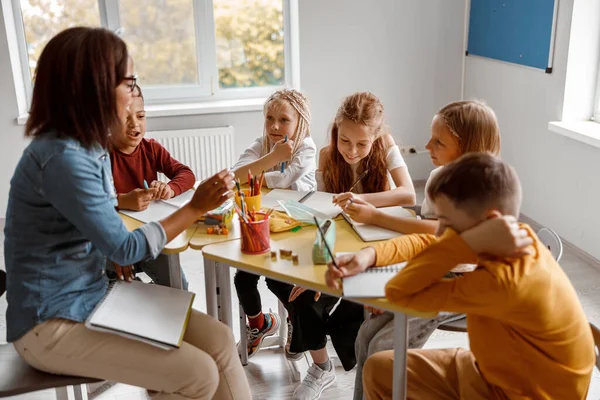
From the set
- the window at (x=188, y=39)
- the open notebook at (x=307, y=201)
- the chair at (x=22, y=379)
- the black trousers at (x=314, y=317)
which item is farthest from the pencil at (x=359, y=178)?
the window at (x=188, y=39)

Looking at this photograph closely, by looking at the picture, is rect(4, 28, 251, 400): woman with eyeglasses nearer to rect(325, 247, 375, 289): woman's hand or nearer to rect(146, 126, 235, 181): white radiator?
rect(325, 247, 375, 289): woman's hand

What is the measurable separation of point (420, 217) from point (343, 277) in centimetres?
54

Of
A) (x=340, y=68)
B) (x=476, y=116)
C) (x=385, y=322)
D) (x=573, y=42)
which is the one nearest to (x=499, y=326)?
(x=385, y=322)

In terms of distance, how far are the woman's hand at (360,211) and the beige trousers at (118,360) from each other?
587 mm

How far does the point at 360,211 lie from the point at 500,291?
66 cm

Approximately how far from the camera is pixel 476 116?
6.08ft

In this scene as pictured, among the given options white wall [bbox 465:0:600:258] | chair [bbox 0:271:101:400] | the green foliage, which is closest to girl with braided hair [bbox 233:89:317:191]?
chair [bbox 0:271:101:400]

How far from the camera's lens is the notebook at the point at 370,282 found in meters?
1.42

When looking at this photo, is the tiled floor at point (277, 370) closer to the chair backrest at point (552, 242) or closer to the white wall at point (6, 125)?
the chair backrest at point (552, 242)

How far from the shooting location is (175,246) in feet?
5.64

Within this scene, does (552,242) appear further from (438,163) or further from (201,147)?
(201,147)

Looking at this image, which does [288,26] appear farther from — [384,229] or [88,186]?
[88,186]

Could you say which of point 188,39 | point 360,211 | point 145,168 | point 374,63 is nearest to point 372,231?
point 360,211

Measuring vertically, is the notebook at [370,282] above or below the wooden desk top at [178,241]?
below
